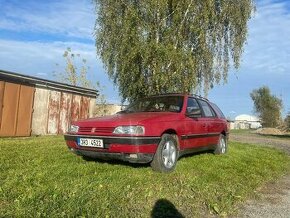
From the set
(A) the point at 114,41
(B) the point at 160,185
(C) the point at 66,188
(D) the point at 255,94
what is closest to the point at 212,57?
(A) the point at 114,41

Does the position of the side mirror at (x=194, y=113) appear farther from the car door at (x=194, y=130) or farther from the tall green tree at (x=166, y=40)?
the tall green tree at (x=166, y=40)

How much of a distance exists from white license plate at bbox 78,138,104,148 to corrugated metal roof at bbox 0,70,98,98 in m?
8.54

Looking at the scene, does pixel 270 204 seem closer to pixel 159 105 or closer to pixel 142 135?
pixel 142 135

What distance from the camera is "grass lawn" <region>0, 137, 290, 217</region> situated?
550cm

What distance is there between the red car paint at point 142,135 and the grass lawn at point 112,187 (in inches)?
13.7

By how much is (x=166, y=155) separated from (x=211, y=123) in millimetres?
2831

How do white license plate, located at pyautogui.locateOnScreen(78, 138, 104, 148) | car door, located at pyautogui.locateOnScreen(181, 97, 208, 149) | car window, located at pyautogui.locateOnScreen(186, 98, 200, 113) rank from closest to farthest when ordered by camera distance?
1. white license plate, located at pyautogui.locateOnScreen(78, 138, 104, 148)
2. car door, located at pyautogui.locateOnScreen(181, 97, 208, 149)
3. car window, located at pyautogui.locateOnScreen(186, 98, 200, 113)

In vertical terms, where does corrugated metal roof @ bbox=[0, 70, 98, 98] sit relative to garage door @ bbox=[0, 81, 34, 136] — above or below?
above

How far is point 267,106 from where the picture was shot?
226ft

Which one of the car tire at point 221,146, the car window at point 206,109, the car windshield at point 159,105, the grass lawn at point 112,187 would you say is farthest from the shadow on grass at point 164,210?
the car tire at point 221,146

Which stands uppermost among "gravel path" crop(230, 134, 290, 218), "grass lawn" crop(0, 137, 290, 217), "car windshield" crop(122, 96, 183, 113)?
"car windshield" crop(122, 96, 183, 113)

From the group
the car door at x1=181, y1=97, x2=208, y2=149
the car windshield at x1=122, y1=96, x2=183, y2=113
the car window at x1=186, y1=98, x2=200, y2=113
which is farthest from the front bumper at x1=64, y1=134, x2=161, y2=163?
the car window at x1=186, y1=98, x2=200, y2=113

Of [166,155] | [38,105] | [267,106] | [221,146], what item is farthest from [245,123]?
[166,155]

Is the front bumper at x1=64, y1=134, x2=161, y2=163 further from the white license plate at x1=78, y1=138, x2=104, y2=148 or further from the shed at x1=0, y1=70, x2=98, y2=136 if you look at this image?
the shed at x1=0, y1=70, x2=98, y2=136
